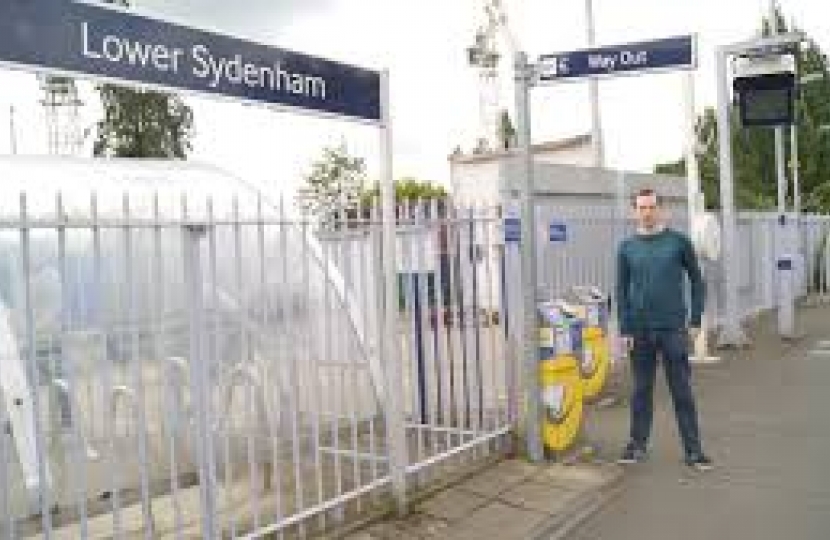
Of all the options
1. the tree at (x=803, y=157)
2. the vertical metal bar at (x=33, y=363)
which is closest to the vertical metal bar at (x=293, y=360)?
the vertical metal bar at (x=33, y=363)

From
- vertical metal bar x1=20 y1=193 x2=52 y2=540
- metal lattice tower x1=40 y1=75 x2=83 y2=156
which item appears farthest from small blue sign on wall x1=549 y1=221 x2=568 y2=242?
metal lattice tower x1=40 y1=75 x2=83 y2=156

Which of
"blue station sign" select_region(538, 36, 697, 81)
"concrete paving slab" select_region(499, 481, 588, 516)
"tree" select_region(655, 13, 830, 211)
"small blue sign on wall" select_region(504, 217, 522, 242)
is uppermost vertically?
"tree" select_region(655, 13, 830, 211)

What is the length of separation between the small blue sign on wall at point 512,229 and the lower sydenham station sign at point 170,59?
161 centimetres

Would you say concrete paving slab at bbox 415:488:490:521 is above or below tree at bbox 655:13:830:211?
below

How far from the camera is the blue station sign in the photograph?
8508 mm

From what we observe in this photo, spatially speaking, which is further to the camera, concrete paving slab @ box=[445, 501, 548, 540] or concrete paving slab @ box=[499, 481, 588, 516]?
concrete paving slab @ box=[499, 481, 588, 516]

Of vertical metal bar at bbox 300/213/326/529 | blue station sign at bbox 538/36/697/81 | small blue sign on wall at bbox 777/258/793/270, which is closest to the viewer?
vertical metal bar at bbox 300/213/326/529

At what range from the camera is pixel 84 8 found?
181 inches

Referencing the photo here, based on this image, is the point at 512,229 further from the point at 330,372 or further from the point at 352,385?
the point at 330,372

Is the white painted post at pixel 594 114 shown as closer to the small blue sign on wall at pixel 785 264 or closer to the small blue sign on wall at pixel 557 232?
the small blue sign on wall at pixel 785 264

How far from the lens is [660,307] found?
7434 mm

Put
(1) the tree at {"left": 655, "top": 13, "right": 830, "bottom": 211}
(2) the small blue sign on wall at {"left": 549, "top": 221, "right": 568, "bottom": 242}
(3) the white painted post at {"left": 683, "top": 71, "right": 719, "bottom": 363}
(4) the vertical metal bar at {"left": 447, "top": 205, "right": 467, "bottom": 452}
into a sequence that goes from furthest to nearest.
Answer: (1) the tree at {"left": 655, "top": 13, "right": 830, "bottom": 211}
(3) the white painted post at {"left": 683, "top": 71, "right": 719, "bottom": 363}
(2) the small blue sign on wall at {"left": 549, "top": 221, "right": 568, "bottom": 242}
(4) the vertical metal bar at {"left": 447, "top": 205, "right": 467, "bottom": 452}

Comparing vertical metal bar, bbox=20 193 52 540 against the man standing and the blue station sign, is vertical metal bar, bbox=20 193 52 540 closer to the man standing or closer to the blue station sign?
the man standing

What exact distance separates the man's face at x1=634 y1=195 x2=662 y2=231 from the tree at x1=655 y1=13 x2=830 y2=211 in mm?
29582
